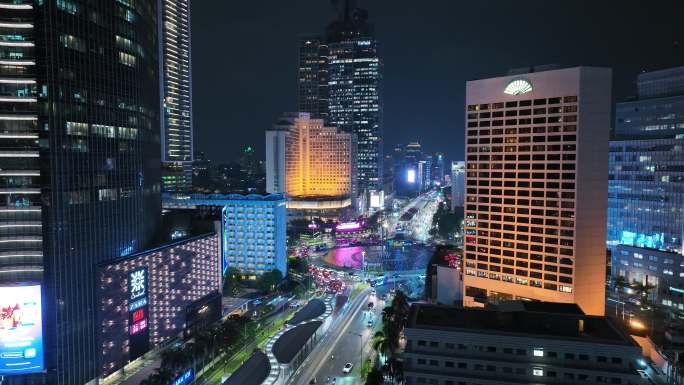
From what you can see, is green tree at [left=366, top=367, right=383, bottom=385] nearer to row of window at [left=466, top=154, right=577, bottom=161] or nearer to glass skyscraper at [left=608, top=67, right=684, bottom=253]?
row of window at [left=466, top=154, right=577, bottom=161]

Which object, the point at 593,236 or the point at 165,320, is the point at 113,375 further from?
the point at 593,236

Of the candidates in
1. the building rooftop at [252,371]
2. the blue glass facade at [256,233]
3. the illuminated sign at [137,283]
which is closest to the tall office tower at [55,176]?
the illuminated sign at [137,283]

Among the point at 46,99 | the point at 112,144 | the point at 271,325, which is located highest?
the point at 46,99

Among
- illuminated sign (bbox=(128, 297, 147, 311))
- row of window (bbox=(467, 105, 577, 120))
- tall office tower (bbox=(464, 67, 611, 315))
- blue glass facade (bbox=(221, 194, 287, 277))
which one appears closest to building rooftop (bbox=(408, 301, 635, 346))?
tall office tower (bbox=(464, 67, 611, 315))

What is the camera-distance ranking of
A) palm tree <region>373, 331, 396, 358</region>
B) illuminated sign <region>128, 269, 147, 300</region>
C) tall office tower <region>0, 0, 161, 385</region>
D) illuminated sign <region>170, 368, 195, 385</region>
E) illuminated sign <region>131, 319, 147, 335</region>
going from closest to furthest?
tall office tower <region>0, 0, 161, 385</region>
illuminated sign <region>170, 368, 195, 385</region>
illuminated sign <region>128, 269, 147, 300</region>
illuminated sign <region>131, 319, 147, 335</region>
palm tree <region>373, 331, 396, 358</region>

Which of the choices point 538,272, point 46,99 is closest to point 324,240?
point 538,272
